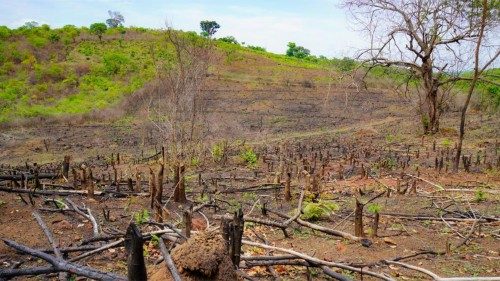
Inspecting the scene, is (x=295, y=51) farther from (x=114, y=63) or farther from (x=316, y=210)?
(x=316, y=210)

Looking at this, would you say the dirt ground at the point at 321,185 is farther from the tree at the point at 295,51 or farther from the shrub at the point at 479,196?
the tree at the point at 295,51

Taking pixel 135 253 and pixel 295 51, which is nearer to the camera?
pixel 135 253

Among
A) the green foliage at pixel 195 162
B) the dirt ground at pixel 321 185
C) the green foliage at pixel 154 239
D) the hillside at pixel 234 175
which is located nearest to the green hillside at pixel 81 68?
the hillside at pixel 234 175

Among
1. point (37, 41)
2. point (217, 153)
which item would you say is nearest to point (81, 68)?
point (37, 41)

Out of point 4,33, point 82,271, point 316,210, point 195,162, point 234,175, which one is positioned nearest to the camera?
point 82,271

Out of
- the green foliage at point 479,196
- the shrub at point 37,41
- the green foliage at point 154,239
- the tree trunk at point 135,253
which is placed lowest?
the green foliage at point 479,196

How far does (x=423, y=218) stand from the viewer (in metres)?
7.25

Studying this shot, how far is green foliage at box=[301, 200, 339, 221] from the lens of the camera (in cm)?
723

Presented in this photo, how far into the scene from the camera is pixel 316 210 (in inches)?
286

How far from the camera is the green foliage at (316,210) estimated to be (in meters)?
7.23

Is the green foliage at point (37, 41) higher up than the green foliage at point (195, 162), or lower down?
higher up

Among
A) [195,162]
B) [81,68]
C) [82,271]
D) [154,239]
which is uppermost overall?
[81,68]

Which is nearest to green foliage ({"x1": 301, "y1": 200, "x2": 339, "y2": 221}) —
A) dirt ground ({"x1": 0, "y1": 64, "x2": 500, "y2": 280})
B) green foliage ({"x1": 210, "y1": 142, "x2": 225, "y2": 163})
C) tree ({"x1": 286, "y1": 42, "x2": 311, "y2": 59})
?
dirt ground ({"x1": 0, "y1": 64, "x2": 500, "y2": 280})

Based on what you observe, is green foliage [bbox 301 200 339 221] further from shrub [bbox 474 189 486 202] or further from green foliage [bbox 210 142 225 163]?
green foliage [bbox 210 142 225 163]
